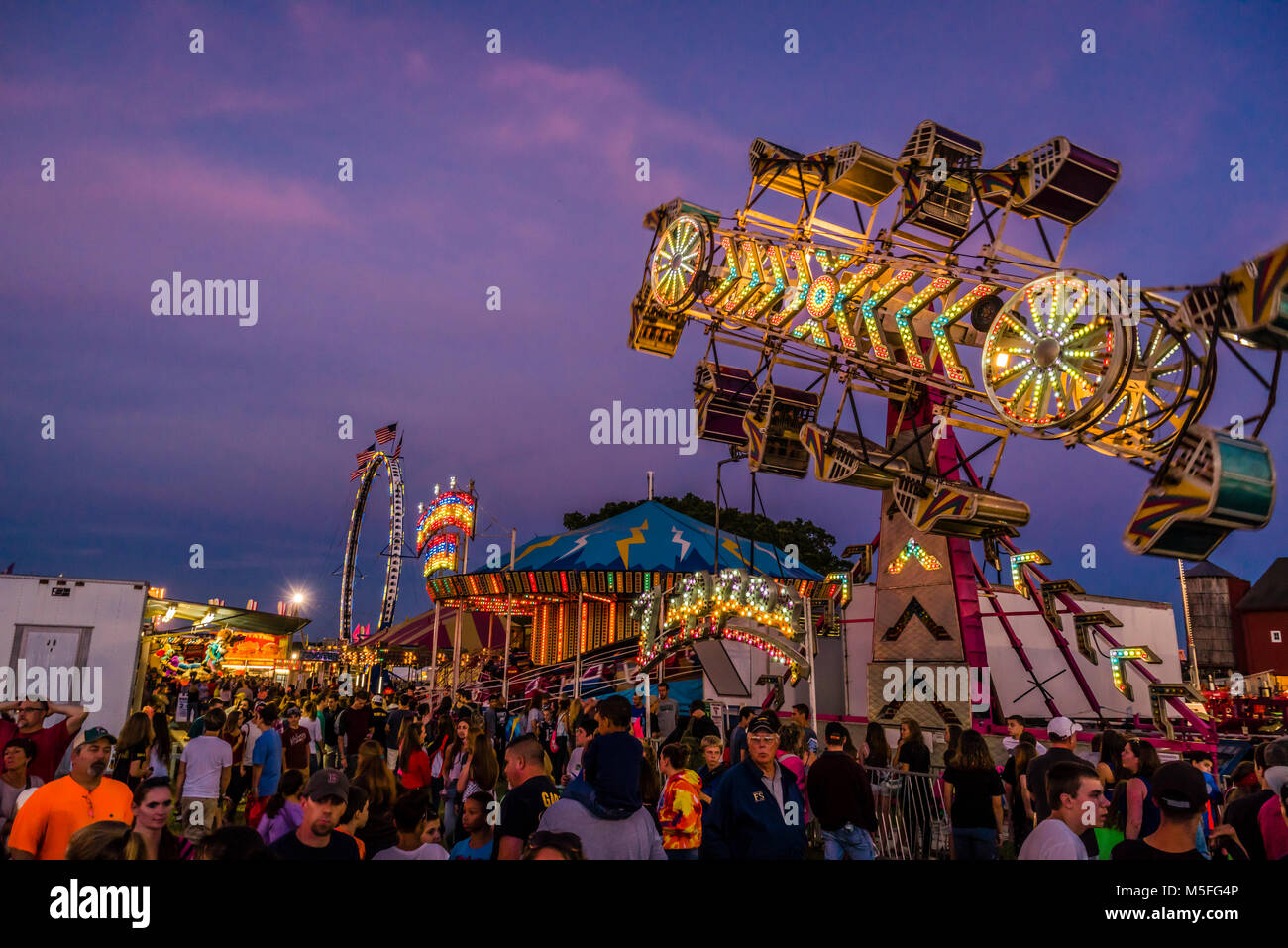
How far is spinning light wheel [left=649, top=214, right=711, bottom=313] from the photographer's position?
1363 cm

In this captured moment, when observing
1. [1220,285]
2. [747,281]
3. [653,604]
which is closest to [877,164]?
[747,281]

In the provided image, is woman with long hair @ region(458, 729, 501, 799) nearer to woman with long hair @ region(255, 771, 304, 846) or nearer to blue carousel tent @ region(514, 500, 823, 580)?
woman with long hair @ region(255, 771, 304, 846)

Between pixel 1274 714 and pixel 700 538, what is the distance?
19.7 metres

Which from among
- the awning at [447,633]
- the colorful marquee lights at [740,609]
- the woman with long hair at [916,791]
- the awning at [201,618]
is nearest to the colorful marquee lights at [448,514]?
the awning at [447,633]

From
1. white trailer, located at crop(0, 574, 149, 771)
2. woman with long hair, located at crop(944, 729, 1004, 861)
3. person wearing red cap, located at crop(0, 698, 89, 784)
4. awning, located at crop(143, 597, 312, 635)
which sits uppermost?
awning, located at crop(143, 597, 312, 635)

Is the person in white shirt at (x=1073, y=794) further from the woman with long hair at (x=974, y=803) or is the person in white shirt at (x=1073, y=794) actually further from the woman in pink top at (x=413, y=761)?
the woman in pink top at (x=413, y=761)

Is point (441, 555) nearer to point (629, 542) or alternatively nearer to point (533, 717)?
point (629, 542)

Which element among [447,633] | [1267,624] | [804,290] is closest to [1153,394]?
[804,290]

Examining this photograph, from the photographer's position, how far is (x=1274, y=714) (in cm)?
2467

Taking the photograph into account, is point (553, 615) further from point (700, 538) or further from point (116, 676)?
point (116, 676)

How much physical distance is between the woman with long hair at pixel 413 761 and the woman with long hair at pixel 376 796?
2.81m

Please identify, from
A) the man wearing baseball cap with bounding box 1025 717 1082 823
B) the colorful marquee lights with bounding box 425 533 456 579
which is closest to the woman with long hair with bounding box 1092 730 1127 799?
the man wearing baseball cap with bounding box 1025 717 1082 823

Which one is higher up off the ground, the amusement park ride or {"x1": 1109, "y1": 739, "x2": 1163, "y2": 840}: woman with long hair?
the amusement park ride

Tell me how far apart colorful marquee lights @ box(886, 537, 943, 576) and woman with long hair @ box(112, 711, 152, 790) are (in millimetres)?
13094
